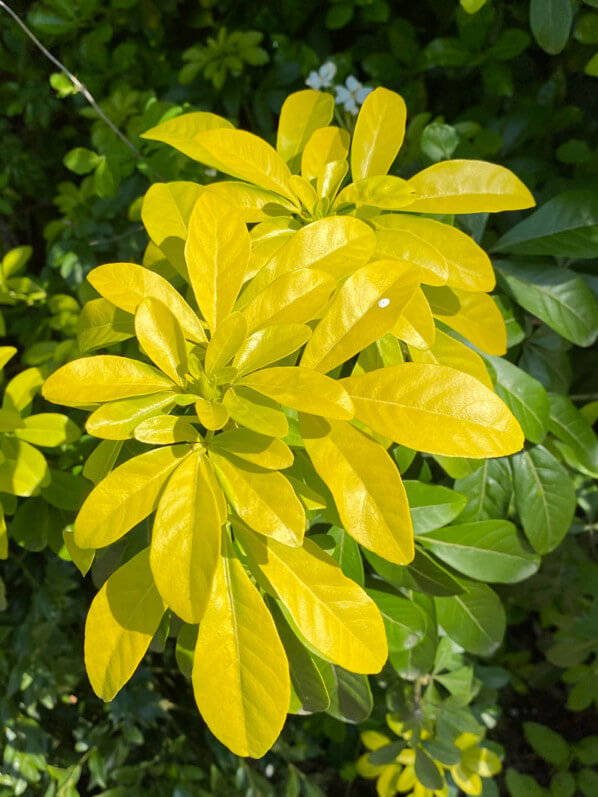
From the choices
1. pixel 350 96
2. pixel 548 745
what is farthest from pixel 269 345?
pixel 548 745

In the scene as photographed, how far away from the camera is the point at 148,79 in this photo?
1.86 metres

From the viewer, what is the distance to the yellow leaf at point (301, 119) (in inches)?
35.8

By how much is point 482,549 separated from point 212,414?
0.65m

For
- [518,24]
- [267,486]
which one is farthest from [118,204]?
[267,486]

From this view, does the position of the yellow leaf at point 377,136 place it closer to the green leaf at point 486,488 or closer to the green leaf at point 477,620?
the green leaf at point 486,488

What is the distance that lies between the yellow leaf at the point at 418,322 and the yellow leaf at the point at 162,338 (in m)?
0.26

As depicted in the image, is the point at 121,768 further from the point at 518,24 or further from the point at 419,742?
the point at 518,24

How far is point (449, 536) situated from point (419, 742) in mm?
713

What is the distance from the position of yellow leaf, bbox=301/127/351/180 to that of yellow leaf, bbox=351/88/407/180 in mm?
27

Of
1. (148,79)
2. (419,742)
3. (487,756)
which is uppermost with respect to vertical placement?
(148,79)

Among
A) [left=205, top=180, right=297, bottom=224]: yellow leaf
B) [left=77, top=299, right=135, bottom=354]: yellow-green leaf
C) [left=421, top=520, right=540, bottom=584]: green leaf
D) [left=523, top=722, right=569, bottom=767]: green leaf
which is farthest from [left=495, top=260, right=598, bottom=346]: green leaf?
[left=523, top=722, right=569, bottom=767]: green leaf

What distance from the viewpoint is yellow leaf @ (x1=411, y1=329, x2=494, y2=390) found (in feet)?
2.61

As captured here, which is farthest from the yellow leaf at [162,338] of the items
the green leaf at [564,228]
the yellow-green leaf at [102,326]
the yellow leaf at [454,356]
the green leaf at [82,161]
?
the green leaf at [82,161]

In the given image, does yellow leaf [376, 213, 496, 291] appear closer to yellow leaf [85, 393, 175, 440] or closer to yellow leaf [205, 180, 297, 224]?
yellow leaf [205, 180, 297, 224]
